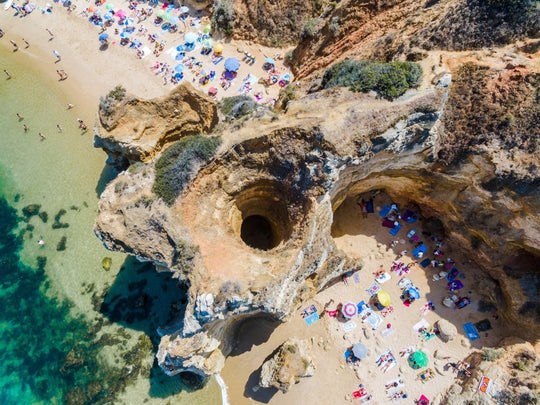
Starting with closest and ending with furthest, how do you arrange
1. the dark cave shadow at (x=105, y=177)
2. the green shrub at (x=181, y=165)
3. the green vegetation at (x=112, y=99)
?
the green shrub at (x=181, y=165) → the green vegetation at (x=112, y=99) → the dark cave shadow at (x=105, y=177)

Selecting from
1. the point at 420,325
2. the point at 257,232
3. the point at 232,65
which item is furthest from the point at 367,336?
the point at 232,65

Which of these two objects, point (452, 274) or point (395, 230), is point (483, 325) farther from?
point (395, 230)

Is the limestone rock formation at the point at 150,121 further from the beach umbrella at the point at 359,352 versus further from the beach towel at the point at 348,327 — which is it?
the beach umbrella at the point at 359,352

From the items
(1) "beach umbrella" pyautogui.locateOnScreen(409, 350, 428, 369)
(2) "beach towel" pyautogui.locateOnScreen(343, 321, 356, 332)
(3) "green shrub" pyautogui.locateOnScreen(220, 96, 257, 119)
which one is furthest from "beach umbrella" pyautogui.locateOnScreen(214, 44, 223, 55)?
(1) "beach umbrella" pyautogui.locateOnScreen(409, 350, 428, 369)

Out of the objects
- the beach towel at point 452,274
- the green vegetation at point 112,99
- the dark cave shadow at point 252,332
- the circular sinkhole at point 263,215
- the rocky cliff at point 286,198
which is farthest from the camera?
the beach towel at point 452,274

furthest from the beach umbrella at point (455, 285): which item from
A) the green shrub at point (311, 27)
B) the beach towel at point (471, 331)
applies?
the green shrub at point (311, 27)

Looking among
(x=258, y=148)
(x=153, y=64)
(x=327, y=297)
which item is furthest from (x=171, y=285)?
(x=153, y=64)
